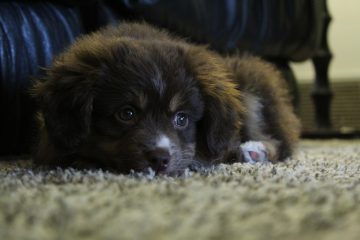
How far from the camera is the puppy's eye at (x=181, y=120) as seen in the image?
1.69 metres

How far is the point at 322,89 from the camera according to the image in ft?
13.0

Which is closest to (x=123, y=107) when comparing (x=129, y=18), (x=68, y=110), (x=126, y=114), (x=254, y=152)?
(x=126, y=114)

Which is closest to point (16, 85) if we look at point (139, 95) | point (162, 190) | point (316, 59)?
point (139, 95)


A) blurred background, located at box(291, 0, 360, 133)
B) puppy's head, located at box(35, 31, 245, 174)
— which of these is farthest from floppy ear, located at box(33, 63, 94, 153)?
blurred background, located at box(291, 0, 360, 133)

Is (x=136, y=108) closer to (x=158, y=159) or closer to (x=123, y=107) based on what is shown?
(x=123, y=107)

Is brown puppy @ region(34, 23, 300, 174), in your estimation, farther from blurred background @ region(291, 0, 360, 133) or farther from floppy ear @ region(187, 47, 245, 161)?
blurred background @ region(291, 0, 360, 133)

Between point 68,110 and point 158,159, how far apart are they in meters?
0.32

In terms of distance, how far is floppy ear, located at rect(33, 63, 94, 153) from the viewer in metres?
1.60

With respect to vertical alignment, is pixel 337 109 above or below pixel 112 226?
below

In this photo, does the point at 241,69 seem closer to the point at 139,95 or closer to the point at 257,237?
the point at 139,95

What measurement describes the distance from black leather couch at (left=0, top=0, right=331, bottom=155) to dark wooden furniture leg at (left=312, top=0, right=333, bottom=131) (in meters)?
0.25

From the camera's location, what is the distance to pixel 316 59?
154 inches

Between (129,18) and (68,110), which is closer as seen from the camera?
(68,110)

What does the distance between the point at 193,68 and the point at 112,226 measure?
1.01 metres
